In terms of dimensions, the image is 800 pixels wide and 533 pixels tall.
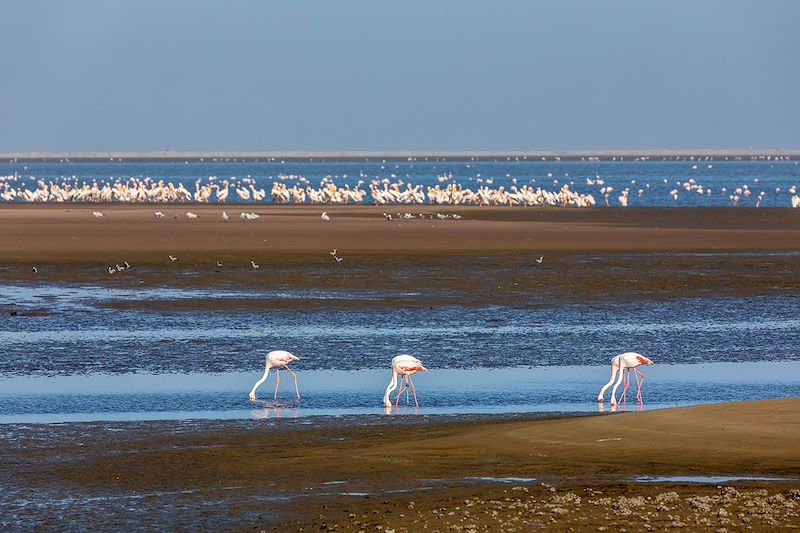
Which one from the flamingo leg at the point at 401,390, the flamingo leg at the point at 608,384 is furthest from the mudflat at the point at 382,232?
the flamingo leg at the point at 608,384

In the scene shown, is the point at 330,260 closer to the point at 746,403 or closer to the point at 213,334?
the point at 213,334

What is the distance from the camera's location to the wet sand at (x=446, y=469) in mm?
8180

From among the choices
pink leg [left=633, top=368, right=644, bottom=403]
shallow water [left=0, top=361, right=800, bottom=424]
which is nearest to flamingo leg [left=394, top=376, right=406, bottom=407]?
shallow water [left=0, top=361, right=800, bottom=424]

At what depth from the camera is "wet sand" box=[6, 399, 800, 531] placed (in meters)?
8.18

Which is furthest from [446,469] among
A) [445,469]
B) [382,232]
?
[382,232]

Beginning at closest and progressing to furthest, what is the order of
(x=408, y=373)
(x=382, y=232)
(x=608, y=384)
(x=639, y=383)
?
(x=608, y=384) < (x=408, y=373) < (x=639, y=383) < (x=382, y=232)

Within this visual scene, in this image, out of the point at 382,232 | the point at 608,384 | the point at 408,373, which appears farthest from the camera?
the point at 382,232

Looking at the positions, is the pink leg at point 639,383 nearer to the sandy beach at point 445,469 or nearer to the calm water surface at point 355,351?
the calm water surface at point 355,351

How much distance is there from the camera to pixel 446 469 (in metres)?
9.59

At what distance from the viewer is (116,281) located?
2364 cm

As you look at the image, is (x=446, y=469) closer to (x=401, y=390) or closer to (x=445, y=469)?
(x=445, y=469)

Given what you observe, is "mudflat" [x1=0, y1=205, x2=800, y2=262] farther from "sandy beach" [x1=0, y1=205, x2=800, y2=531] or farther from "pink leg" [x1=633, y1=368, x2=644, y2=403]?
"sandy beach" [x1=0, y1=205, x2=800, y2=531]

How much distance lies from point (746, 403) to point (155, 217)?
3409cm

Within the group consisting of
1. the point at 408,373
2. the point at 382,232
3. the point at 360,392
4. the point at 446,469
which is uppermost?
the point at 382,232
